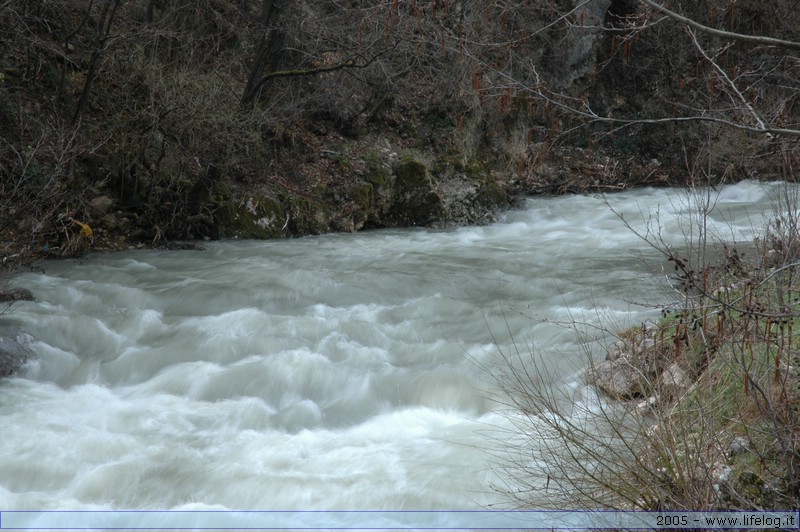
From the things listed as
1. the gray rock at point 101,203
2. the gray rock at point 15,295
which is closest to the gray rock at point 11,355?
the gray rock at point 15,295

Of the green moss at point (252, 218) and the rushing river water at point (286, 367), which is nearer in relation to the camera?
the rushing river water at point (286, 367)

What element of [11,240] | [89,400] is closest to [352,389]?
[89,400]

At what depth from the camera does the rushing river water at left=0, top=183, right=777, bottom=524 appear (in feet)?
16.3

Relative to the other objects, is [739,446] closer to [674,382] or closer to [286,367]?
[674,382]

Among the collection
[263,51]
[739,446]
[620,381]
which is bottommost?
[620,381]

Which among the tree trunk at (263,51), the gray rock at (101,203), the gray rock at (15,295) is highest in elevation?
the tree trunk at (263,51)

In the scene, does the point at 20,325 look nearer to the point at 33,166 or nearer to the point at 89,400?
the point at 89,400

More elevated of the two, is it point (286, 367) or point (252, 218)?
point (252, 218)

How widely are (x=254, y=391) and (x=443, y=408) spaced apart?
165 centimetres

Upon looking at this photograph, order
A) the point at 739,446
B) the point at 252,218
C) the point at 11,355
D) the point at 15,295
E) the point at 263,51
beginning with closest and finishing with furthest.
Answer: the point at 739,446
the point at 11,355
the point at 15,295
the point at 252,218
the point at 263,51

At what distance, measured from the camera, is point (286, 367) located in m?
6.80

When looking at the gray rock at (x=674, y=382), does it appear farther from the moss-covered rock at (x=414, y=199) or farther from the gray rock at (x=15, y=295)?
the moss-covered rock at (x=414, y=199)

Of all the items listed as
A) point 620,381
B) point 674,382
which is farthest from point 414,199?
point 674,382

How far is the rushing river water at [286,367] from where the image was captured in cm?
498
